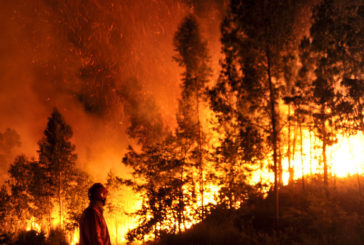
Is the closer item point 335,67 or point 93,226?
point 93,226

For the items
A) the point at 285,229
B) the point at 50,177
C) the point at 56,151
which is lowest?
the point at 285,229

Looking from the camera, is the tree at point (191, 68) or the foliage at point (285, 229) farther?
the tree at point (191, 68)

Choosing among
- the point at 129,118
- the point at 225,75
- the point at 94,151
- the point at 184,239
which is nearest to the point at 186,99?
the point at 129,118

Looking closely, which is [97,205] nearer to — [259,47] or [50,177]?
[259,47]

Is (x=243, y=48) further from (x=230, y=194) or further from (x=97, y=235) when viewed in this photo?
(x=97, y=235)

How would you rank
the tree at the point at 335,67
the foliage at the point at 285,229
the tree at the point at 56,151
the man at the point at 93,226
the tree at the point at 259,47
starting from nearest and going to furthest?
the man at the point at 93,226 < the foliage at the point at 285,229 < the tree at the point at 259,47 < the tree at the point at 335,67 < the tree at the point at 56,151

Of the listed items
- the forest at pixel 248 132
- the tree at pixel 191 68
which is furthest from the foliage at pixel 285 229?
the tree at pixel 191 68

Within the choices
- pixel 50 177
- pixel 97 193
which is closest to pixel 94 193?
pixel 97 193

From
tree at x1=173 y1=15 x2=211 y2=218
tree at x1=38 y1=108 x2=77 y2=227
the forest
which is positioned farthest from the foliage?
tree at x1=38 y1=108 x2=77 y2=227

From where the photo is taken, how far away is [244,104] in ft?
49.4

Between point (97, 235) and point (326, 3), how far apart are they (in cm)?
2107

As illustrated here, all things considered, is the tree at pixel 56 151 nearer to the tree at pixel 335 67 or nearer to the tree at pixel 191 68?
the tree at pixel 191 68

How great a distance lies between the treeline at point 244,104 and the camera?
12.7 meters

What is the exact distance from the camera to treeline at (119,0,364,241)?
12734 millimetres
